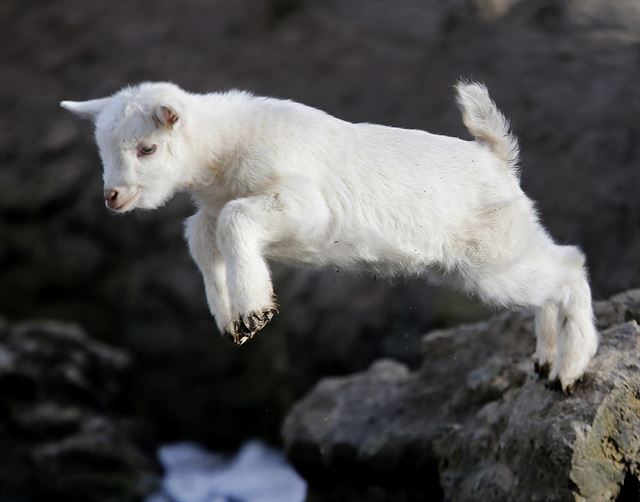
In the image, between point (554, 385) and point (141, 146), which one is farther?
point (554, 385)

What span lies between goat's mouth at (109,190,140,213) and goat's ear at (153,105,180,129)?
1.14 ft

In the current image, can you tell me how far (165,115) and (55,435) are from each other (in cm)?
650

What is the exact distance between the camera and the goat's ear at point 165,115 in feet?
18.0

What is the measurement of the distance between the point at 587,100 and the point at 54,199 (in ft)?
21.6

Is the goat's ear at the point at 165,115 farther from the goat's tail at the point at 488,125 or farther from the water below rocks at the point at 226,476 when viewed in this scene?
the water below rocks at the point at 226,476

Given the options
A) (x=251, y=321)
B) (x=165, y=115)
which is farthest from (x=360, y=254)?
(x=165, y=115)

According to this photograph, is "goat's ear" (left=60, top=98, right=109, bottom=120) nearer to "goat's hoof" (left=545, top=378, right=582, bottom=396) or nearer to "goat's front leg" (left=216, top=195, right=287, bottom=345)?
"goat's front leg" (left=216, top=195, right=287, bottom=345)

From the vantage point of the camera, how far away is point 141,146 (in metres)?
5.51

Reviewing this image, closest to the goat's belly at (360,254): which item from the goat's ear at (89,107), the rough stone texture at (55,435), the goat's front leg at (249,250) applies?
the goat's front leg at (249,250)

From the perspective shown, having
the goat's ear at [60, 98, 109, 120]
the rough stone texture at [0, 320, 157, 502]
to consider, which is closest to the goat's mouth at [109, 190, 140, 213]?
the goat's ear at [60, 98, 109, 120]

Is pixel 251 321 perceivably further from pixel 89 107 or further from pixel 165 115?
pixel 89 107

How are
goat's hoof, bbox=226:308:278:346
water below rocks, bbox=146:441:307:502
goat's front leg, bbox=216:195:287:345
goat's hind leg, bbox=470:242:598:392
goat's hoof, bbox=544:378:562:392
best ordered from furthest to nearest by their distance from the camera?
water below rocks, bbox=146:441:307:502 < goat's hoof, bbox=544:378:562:392 < goat's hind leg, bbox=470:242:598:392 < goat's hoof, bbox=226:308:278:346 < goat's front leg, bbox=216:195:287:345

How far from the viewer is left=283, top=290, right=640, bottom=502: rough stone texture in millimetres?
6109

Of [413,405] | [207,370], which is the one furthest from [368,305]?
[413,405]
